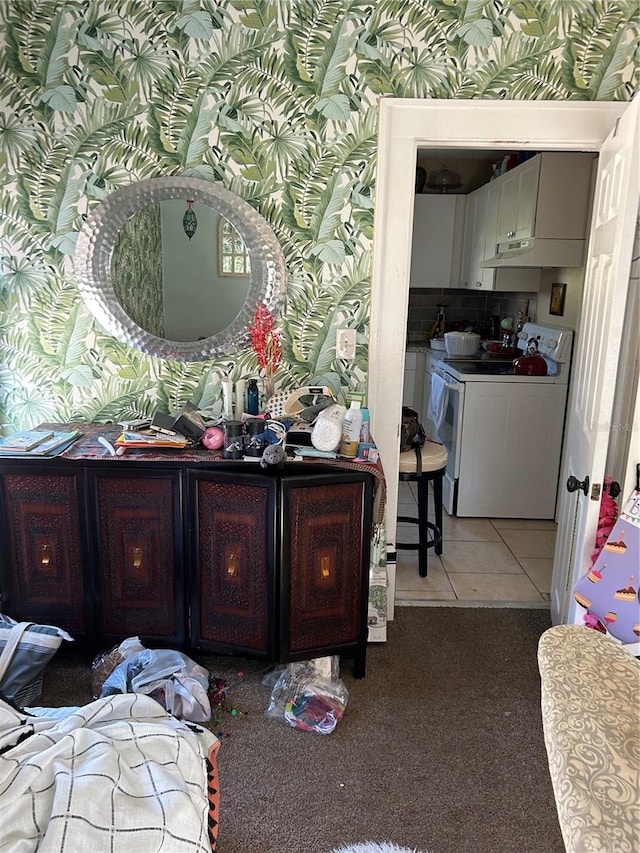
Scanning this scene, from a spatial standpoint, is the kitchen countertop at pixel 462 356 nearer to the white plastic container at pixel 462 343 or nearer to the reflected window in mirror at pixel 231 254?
the white plastic container at pixel 462 343

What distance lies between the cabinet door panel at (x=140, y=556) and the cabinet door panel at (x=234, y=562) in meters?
0.09

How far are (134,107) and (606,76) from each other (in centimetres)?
182

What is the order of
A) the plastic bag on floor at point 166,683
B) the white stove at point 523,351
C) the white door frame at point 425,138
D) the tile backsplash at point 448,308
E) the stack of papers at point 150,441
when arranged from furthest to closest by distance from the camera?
the tile backsplash at point 448,308, the white stove at point 523,351, the white door frame at point 425,138, the stack of papers at point 150,441, the plastic bag on floor at point 166,683

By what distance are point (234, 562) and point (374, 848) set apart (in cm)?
100

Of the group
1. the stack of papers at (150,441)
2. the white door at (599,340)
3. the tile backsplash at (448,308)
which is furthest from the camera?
the tile backsplash at (448,308)

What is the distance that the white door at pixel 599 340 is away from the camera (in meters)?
2.04

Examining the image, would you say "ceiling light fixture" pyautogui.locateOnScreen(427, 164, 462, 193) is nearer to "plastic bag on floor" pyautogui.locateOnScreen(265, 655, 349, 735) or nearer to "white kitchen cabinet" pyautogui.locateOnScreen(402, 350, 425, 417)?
"white kitchen cabinet" pyautogui.locateOnScreen(402, 350, 425, 417)

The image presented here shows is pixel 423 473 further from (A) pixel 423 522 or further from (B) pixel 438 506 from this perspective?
(B) pixel 438 506

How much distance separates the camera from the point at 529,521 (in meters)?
4.18

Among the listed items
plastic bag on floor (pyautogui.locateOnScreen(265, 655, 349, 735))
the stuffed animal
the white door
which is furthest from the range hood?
plastic bag on floor (pyautogui.locateOnScreen(265, 655, 349, 735))

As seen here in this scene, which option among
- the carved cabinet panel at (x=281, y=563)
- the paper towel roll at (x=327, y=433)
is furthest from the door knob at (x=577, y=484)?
the paper towel roll at (x=327, y=433)

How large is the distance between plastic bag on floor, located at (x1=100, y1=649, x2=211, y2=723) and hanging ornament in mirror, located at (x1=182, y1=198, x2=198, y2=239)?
5.36 feet

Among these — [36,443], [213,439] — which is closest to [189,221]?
[213,439]

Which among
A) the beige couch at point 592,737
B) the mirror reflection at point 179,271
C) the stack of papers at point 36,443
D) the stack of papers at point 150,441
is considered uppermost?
the mirror reflection at point 179,271
